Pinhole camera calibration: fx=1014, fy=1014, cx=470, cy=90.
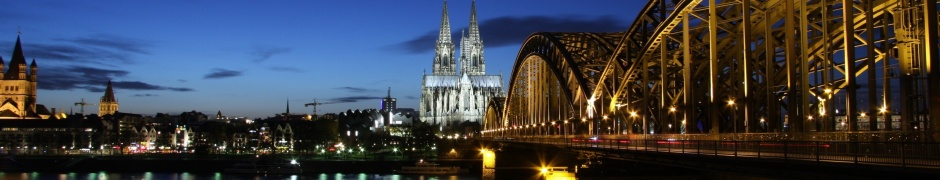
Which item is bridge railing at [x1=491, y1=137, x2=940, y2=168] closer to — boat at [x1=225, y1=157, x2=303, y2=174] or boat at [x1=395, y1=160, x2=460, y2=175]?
boat at [x1=395, y1=160, x2=460, y2=175]

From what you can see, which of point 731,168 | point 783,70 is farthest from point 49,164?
point 731,168

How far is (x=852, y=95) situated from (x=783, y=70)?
15408mm

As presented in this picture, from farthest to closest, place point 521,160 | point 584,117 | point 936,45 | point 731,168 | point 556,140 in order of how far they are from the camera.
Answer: point 521,160
point 584,117
point 556,140
point 731,168
point 936,45

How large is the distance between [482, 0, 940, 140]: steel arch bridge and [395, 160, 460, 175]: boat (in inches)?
1793

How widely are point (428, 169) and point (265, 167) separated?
956 inches

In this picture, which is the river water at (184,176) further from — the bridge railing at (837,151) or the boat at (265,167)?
the bridge railing at (837,151)

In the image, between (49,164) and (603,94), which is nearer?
(603,94)

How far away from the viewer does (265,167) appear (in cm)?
14525

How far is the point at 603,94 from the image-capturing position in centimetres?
6378

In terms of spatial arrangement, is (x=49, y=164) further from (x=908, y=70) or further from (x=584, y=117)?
(x=908, y=70)

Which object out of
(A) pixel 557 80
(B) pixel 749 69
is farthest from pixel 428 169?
(B) pixel 749 69

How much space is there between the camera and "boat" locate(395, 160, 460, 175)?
137625 mm

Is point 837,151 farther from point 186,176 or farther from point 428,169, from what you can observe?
point 186,176

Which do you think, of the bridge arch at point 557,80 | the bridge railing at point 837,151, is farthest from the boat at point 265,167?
the bridge railing at point 837,151
